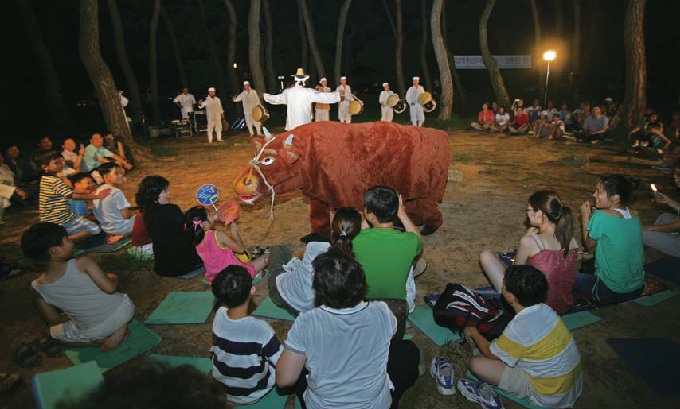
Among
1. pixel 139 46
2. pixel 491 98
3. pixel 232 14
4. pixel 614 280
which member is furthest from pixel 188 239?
pixel 139 46

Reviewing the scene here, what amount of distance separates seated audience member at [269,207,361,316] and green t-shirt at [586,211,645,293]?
2193 millimetres

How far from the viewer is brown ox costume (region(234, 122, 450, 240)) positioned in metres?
4.70

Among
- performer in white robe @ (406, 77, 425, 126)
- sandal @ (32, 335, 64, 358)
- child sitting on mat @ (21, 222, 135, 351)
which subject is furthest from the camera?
performer in white robe @ (406, 77, 425, 126)

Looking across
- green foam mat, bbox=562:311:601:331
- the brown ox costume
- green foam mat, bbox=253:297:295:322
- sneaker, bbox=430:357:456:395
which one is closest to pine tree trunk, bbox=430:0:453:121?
the brown ox costume

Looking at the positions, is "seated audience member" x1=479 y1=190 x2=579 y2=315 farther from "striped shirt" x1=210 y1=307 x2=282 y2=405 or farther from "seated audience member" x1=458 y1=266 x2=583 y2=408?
"striped shirt" x1=210 y1=307 x2=282 y2=405

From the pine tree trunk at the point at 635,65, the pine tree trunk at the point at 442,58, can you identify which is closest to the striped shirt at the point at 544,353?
the pine tree trunk at the point at 635,65

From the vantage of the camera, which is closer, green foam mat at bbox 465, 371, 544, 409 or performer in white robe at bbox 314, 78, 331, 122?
green foam mat at bbox 465, 371, 544, 409

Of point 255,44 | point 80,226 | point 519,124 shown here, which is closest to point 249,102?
point 255,44

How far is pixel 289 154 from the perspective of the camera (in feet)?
15.3

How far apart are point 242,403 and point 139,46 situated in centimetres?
2869

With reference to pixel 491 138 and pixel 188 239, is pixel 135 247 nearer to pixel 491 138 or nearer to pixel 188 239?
pixel 188 239

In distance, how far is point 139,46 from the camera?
26.1 m

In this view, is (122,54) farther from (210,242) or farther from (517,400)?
(517,400)

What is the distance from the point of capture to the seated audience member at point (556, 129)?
1245 cm
